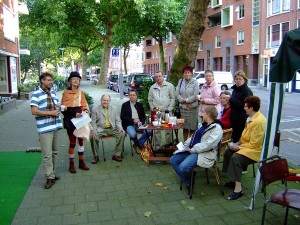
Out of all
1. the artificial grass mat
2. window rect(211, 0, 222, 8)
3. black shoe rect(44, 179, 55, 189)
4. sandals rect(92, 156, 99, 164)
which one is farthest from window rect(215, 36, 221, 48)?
black shoe rect(44, 179, 55, 189)

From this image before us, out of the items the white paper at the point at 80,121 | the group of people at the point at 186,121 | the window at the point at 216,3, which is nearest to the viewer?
the group of people at the point at 186,121

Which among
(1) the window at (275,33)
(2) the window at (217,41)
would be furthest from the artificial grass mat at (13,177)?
(2) the window at (217,41)

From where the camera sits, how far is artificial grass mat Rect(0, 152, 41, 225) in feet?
15.4

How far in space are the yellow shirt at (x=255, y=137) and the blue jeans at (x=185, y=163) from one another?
0.66 meters

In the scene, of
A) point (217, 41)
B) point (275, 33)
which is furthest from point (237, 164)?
point (217, 41)

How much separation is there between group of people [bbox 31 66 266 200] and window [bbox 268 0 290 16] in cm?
2516

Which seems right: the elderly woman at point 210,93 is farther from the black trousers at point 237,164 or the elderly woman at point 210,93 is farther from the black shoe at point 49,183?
the black shoe at point 49,183

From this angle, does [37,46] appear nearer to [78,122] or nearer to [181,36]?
[181,36]

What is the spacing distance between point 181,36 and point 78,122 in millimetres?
5879

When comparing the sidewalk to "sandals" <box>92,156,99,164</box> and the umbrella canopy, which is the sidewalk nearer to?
"sandals" <box>92,156,99,164</box>

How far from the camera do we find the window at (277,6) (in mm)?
28773

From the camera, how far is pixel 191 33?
1055 centimetres

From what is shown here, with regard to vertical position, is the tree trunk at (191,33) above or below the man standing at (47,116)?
above

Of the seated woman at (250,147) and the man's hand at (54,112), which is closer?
the seated woman at (250,147)
